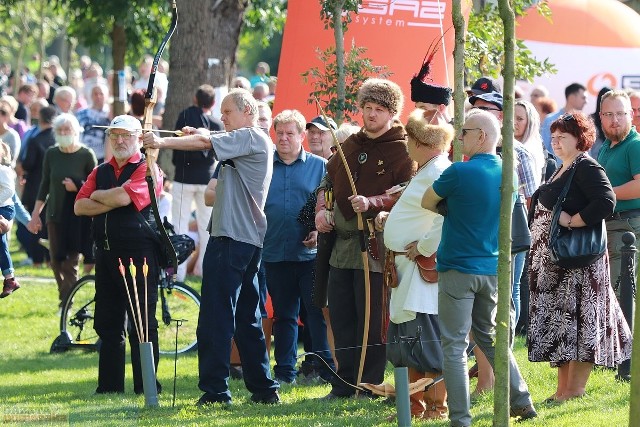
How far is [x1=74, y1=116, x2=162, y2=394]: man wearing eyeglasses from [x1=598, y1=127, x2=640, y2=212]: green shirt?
3421 mm

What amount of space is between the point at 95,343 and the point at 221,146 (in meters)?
4.64

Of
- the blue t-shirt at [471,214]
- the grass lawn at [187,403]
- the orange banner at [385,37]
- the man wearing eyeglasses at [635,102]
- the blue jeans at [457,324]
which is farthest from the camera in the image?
the orange banner at [385,37]

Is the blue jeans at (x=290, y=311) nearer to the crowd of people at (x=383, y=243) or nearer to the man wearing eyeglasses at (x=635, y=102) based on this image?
the crowd of people at (x=383, y=243)

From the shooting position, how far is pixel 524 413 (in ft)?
25.6

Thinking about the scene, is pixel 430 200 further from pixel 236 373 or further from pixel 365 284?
pixel 236 373

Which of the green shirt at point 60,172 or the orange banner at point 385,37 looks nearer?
the orange banner at point 385,37

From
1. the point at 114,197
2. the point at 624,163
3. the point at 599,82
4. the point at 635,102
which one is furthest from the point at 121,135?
the point at 599,82

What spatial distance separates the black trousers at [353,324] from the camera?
8836mm

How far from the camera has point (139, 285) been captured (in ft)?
32.7

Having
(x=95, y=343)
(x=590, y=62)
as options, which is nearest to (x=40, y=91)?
(x=590, y=62)

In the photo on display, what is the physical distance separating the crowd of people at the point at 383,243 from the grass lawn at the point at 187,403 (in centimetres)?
22

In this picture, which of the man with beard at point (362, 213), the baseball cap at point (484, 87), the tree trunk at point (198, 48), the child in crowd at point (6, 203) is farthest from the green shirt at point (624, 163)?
the tree trunk at point (198, 48)

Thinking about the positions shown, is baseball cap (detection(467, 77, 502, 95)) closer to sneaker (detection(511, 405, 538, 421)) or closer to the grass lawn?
the grass lawn

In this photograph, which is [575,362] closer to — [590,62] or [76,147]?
[76,147]
